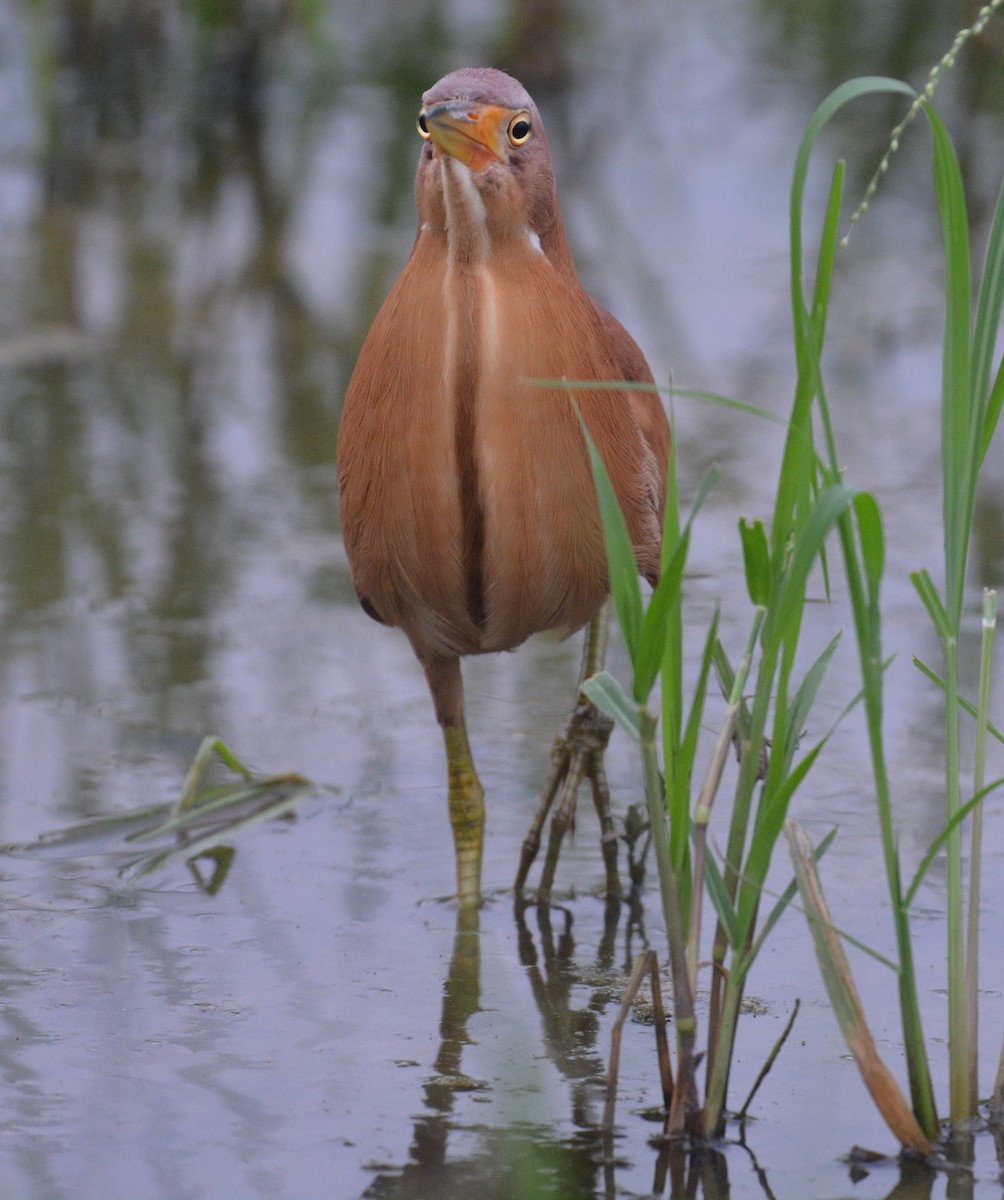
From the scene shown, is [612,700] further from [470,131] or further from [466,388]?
[470,131]

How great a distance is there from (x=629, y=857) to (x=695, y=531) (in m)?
2.05

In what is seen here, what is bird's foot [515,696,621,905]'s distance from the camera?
349 cm

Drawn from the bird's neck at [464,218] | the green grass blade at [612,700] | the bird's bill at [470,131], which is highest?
the bird's bill at [470,131]

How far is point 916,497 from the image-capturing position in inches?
219

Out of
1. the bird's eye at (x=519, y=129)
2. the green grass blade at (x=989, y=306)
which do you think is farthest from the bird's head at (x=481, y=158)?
the green grass blade at (x=989, y=306)

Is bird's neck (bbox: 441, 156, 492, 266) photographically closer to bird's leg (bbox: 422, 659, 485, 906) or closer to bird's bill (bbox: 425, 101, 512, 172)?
bird's bill (bbox: 425, 101, 512, 172)

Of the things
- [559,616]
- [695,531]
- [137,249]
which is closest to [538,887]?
[559,616]

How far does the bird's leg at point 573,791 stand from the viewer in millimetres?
3494

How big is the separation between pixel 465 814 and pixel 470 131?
50.0 inches

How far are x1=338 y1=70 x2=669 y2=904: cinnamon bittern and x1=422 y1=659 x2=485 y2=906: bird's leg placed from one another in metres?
0.18

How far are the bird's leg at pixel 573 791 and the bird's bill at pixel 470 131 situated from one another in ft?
3.29

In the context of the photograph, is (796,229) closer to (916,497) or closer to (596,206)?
(916,497)

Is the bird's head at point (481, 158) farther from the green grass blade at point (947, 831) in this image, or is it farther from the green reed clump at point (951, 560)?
the green grass blade at point (947, 831)

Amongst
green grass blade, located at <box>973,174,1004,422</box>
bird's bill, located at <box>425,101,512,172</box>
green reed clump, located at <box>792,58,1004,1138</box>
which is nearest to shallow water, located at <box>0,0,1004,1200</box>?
green reed clump, located at <box>792,58,1004,1138</box>
